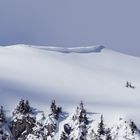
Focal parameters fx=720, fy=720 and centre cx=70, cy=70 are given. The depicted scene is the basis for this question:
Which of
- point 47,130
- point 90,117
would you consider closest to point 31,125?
point 47,130

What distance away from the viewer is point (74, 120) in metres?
185

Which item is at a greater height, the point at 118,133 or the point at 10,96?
the point at 10,96

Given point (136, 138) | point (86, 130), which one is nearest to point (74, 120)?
point (86, 130)

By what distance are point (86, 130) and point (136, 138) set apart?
1266cm

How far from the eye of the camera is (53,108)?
7436 inches

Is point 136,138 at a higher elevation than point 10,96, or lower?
lower

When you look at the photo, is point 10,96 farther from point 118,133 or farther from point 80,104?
point 118,133

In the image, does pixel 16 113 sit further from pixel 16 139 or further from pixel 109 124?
pixel 109 124

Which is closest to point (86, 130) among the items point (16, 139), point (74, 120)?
point (74, 120)

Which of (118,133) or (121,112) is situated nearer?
(118,133)

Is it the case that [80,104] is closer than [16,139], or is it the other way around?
[16,139]

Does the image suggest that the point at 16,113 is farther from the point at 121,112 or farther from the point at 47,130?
the point at 121,112

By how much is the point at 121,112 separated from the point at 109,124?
31.2 ft

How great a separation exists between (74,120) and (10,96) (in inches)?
922
